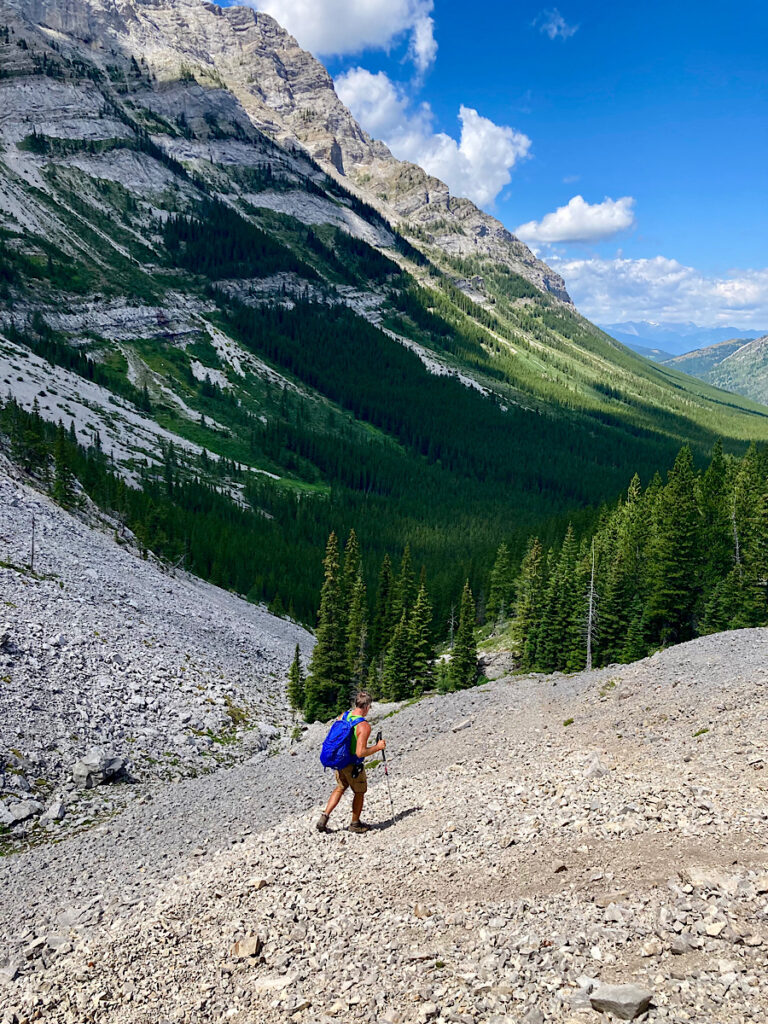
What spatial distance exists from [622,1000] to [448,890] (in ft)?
14.2

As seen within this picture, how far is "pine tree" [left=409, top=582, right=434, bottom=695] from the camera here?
166ft

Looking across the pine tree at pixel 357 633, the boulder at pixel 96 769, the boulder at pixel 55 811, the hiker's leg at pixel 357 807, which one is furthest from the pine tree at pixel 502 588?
the hiker's leg at pixel 357 807

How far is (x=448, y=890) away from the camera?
1025 centimetres

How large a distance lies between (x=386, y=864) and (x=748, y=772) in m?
7.96

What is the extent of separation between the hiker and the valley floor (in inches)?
23.4

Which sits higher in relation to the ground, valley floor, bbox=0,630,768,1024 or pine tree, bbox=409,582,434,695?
valley floor, bbox=0,630,768,1024

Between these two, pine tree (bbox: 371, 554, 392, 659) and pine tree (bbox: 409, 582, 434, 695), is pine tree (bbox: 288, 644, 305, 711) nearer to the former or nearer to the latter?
pine tree (bbox: 409, 582, 434, 695)

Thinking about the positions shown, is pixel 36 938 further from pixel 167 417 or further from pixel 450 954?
pixel 167 417

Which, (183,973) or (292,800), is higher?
(183,973)

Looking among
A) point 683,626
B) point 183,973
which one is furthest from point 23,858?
point 683,626

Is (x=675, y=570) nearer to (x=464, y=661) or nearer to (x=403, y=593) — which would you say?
(x=464, y=661)

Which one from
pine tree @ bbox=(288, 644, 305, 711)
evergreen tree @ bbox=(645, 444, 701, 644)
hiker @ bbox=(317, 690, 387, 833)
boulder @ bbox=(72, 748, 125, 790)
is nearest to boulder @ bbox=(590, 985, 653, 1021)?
hiker @ bbox=(317, 690, 387, 833)

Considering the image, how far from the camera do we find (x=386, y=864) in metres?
11.7

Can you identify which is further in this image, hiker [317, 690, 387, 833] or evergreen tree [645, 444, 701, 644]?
evergreen tree [645, 444, 701, 644]
